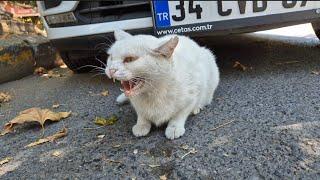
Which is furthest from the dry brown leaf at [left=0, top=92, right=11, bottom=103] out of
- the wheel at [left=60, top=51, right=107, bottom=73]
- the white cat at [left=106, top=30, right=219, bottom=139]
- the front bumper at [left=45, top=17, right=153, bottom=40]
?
the white cat at [left=106, top=30, right=219, bottom=139]

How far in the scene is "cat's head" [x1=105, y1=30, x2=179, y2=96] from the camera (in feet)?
7.72

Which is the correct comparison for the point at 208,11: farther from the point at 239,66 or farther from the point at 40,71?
the point at 40,71

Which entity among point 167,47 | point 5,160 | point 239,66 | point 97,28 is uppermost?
point 167,47

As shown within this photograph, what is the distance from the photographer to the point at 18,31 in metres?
6.24

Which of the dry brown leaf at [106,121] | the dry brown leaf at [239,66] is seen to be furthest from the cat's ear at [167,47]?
the dry brown leaf at [239,66]

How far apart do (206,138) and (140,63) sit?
1.97 ft

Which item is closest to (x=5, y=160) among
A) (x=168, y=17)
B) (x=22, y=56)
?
(x=168, y=17)

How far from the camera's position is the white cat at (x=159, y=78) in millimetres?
2369

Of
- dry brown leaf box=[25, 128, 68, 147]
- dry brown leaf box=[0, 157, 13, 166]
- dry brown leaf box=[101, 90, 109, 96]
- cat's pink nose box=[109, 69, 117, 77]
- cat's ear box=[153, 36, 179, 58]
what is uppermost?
cat's ear box=[153, 36, 179, 58]

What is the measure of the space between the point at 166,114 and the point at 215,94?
830 mm

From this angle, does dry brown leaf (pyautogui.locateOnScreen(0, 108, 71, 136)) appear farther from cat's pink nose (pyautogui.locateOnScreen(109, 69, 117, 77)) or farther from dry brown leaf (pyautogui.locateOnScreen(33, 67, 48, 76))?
dry brown leaf (pyautogui.locateOnScreen(33, 67, 48, 76))

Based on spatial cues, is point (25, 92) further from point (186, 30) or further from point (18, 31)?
point (18, 31)

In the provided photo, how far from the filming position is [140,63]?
2355 mm

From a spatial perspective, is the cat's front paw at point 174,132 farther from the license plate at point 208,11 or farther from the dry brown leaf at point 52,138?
the license plate at point 208,11
